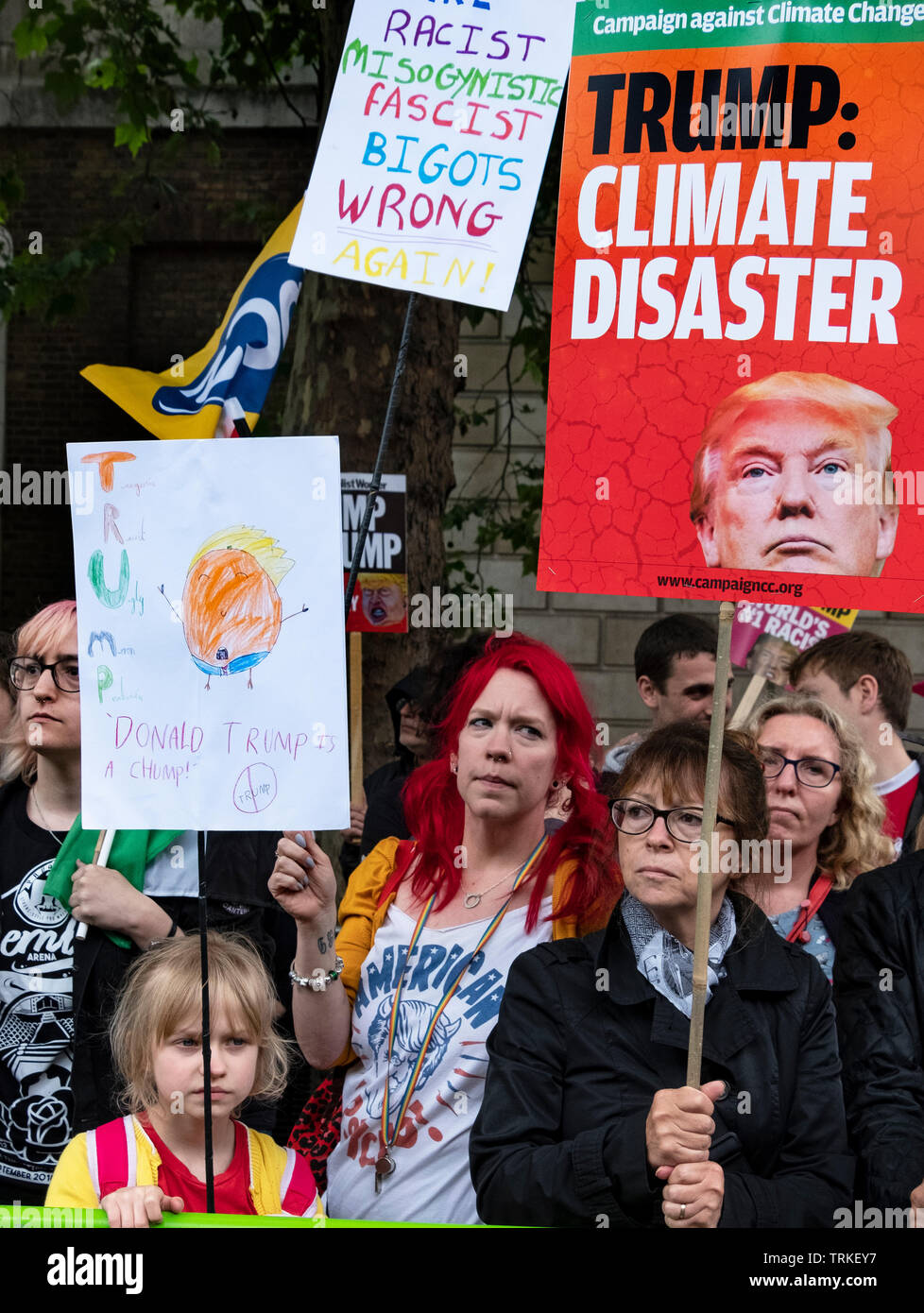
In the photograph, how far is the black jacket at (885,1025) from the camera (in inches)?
96.8

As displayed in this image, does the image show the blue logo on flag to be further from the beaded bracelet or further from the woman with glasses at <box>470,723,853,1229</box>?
the woman with glasses at <box>470,723,853,1229</box>

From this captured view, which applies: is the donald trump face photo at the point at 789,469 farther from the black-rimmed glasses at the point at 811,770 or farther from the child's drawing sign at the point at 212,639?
the black-rimmed glasses at the point at 811,770

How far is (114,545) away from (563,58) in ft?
4.11

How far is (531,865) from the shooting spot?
109 inches

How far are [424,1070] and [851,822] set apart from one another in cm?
121

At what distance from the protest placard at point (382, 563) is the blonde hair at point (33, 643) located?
6.24 feet

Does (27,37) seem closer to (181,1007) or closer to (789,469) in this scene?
(789,469)

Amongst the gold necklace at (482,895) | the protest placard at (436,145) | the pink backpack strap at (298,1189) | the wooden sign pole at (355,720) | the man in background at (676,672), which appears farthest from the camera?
the wooden sign pole at (355,720)

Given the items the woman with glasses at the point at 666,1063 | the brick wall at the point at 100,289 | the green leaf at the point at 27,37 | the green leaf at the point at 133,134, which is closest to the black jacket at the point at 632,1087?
the woman with glasses at the point at 666,1063

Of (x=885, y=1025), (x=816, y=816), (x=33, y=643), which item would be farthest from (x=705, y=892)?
(x=33, y=643)

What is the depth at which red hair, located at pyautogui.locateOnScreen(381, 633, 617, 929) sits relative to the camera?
8.92 feet

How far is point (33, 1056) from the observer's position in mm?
2826
